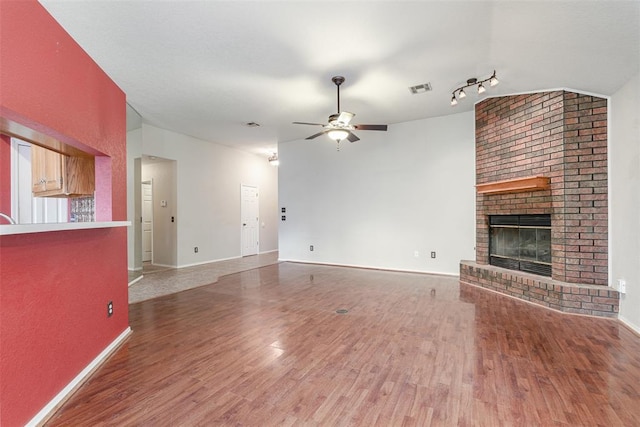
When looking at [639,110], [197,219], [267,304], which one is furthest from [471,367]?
[197,219]

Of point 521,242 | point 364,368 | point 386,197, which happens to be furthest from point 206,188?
point 521,242

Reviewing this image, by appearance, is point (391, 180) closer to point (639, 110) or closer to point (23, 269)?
point (639, 110)

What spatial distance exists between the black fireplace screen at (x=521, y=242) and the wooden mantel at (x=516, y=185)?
1.47ft

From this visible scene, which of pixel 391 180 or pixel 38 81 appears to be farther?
pixel 391 180

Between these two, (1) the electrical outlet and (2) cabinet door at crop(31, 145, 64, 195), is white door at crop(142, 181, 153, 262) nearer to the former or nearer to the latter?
(2) cabinet door at crop(31, 145, 64, 195)

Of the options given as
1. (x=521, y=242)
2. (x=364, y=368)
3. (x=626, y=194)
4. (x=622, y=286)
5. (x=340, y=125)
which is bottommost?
(x=364, y=368)

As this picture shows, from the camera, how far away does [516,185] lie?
4148 mm

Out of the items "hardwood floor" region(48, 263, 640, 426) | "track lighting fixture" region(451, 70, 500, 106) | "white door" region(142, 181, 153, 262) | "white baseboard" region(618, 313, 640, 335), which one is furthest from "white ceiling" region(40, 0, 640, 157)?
"white door" region(142, 181, 153, 262)

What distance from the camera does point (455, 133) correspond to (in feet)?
18.0

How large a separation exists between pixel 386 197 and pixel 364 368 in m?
4.31

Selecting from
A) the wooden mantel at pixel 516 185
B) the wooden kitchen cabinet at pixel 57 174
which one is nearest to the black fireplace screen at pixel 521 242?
the wooden mantel at pixel 516 185

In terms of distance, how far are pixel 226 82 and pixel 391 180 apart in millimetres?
A: 3656

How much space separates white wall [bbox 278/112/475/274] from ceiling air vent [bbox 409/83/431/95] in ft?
4.89

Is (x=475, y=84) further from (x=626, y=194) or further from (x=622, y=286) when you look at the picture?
(x=622, y=286)
